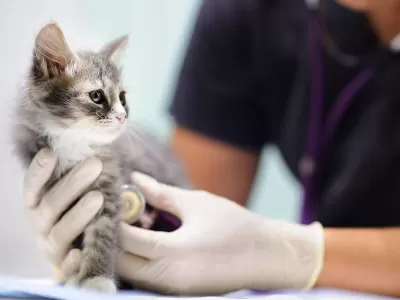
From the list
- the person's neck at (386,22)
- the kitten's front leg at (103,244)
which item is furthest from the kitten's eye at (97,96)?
the person's neck at (386,22)

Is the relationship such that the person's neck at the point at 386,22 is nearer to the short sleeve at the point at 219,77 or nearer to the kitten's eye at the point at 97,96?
the short sleeve at the point at 219,77

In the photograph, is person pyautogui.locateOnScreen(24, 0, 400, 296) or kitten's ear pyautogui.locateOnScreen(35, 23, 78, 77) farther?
person pyautogui.locateOnScreen(24, 0, 400, 296)

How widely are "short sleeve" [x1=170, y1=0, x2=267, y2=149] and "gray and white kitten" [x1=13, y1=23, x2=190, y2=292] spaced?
0.46 meters

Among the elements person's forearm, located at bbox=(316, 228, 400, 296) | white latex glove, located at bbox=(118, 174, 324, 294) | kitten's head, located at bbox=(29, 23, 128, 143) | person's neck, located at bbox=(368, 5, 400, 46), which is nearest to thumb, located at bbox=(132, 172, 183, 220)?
white latex glove, located at bbox=(118, 174, 324, 294)

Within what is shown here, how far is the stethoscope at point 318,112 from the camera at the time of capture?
0.99 m

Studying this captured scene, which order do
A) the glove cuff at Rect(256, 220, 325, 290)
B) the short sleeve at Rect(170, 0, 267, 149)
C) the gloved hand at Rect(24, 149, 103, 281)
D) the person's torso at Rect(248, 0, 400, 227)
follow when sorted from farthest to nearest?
the short sleeve at Rect(170, 0, 267, 149)
the person's torso at Rect(248, 0, 400, 227)
the glove cuff at Rect(256, 220, 325, 290)
the gloved hand at Rect(24, 149, 103, 281)

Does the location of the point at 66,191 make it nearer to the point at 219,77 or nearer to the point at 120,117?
the point at 120,117

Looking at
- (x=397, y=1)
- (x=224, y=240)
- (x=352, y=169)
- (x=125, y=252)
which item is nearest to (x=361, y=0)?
(x=397, y=1)

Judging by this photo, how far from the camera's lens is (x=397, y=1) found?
0.98 meters

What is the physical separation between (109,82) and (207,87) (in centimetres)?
55

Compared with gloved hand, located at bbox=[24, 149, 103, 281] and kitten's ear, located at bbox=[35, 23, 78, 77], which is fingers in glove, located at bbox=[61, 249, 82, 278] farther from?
kitten's ear, located at bbox=[35, 23, 78, 77]

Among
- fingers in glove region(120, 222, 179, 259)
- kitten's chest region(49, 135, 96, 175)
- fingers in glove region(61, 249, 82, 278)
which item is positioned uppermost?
kitten's chest region(49, 135, 96, 175)

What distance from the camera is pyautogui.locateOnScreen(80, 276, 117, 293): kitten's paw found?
59cm

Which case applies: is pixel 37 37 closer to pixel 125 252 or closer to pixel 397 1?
pixel 125 252
